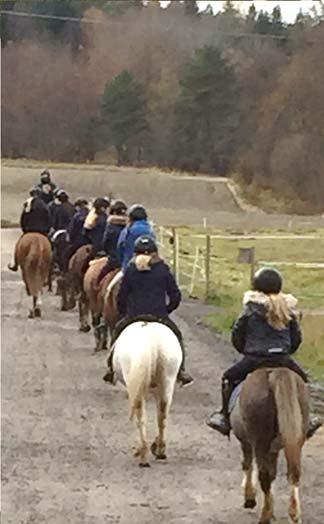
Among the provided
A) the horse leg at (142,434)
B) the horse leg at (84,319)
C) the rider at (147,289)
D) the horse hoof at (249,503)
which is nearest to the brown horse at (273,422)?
the horse hoof at (249,503)

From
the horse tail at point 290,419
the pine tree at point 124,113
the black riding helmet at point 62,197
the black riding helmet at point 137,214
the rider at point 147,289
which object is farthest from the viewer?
the pine tree at point 124,113

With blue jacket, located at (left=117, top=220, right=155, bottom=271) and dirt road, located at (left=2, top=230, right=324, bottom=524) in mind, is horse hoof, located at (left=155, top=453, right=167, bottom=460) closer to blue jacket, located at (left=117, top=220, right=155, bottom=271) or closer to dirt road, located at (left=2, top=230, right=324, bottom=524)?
dirt road, located at (left=2, top=230, right=324, bottom=524)

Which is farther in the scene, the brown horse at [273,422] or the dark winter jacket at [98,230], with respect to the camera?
the dark winter jacket at [98,230]

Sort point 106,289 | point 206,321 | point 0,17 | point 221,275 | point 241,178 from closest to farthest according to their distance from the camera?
point 106,289 → point 206,321 → point 221,275 → point 241,178 → point 0,17

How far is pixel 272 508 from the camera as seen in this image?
30.9ft

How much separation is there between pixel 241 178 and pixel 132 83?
3274 centimetres

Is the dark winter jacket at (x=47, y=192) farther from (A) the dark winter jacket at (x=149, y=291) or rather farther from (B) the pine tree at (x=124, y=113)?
(B) the pine tree at (x=124, y=113)

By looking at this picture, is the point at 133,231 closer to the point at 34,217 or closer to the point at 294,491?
the point at 294,491

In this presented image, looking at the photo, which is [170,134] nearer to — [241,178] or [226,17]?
[226,17]

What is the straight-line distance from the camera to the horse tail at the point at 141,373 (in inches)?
446

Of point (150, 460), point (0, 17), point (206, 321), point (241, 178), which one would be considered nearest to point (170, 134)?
point (0, 17)

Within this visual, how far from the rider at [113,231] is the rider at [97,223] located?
6.90 feet

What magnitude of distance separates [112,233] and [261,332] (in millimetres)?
8594

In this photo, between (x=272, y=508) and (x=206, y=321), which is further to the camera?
(x=206, y=321)
